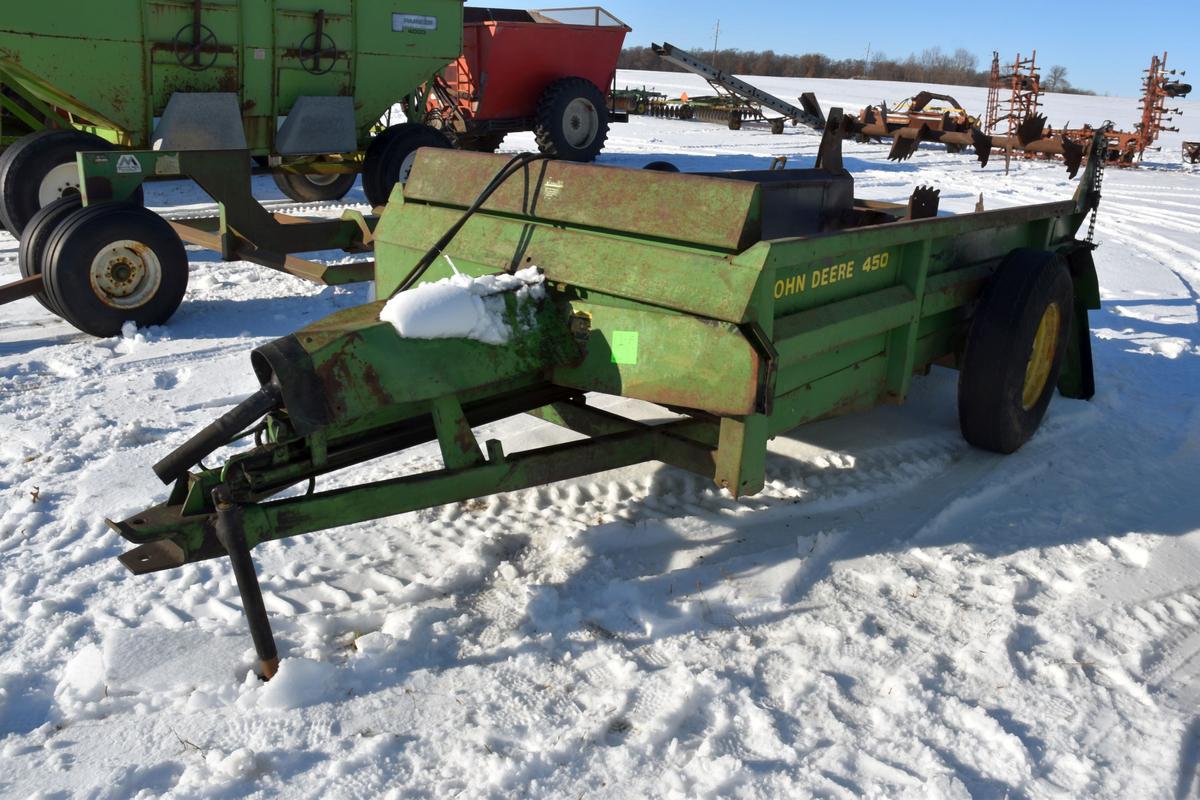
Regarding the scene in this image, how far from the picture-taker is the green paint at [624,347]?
3.19m

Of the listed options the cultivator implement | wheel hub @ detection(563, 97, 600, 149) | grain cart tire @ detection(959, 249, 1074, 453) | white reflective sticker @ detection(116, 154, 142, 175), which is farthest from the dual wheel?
wheel hub @ detection(563, 97, 600, 149)

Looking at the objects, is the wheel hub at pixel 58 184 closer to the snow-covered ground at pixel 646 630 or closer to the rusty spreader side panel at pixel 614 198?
the snow-covered ground at pixel 646 630

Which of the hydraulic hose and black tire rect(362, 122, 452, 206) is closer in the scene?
the hydraulic hose

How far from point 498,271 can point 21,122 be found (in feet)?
26.3

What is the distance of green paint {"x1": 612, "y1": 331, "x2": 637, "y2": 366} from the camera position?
319 cm

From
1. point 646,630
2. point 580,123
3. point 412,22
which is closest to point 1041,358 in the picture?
point 646,630

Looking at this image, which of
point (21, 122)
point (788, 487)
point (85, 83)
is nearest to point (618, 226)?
point (788, 487)

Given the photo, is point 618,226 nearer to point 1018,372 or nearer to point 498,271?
point 498,271

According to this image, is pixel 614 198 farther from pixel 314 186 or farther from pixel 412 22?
pixel 314 186

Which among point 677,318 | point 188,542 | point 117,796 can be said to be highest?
point 677,318

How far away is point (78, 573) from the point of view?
3.20m

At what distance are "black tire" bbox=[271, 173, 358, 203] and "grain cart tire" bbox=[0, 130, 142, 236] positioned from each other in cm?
318

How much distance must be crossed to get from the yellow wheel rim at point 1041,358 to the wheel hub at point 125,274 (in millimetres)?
4670

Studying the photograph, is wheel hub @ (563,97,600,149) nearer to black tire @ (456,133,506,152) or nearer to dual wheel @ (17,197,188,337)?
black tire @ (456,133,506,152)
